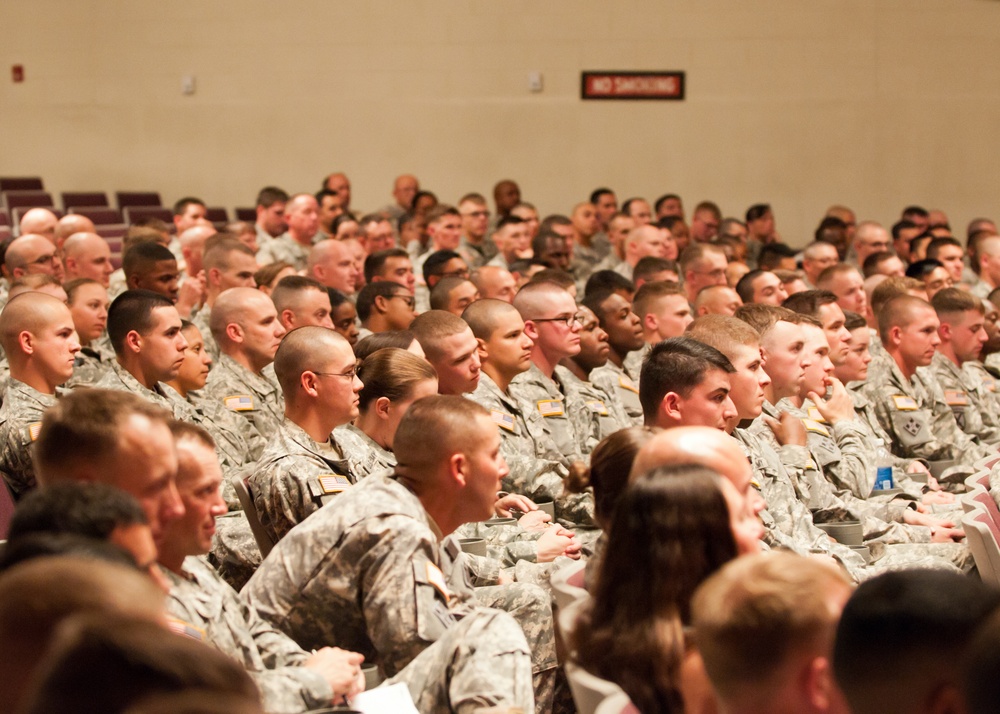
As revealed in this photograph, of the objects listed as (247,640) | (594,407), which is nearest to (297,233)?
Answer: (594,407)

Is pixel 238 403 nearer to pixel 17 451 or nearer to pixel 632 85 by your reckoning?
pixel 17 451

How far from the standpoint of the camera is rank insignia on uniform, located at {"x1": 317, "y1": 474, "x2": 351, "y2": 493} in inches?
131

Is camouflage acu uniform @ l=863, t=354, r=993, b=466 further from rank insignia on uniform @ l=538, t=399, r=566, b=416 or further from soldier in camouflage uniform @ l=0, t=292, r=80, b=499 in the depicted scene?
soldier in camouflage uniform @ l=0, t=292, r=80, b=499

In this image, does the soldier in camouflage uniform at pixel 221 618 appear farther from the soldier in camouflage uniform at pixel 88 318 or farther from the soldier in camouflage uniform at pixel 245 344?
the soldier in camouflage uniform at pixel 88 318

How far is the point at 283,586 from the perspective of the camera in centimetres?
270

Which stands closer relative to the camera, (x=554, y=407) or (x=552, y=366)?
(x=554, y=407)

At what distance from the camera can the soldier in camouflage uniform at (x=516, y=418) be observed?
4.38m

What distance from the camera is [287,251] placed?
876 centimetres

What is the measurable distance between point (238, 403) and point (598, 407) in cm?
143

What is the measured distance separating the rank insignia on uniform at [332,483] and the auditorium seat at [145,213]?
7.58m

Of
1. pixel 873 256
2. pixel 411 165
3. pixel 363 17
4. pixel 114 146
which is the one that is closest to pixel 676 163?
pixel 411 165

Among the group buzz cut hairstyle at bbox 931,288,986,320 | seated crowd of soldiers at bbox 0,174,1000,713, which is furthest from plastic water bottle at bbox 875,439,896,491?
buzz cut hairstyle at bbox 931,288,986,320

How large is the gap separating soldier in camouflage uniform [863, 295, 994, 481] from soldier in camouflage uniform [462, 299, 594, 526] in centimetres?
179

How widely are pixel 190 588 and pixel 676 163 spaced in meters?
10.0
